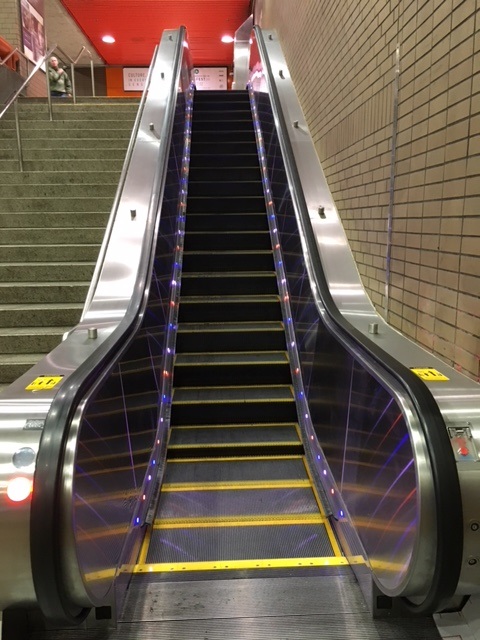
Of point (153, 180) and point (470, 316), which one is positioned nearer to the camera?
point (470, 316)

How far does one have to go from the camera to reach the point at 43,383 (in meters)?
1.62

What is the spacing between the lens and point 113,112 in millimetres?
7113

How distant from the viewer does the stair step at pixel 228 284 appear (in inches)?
159

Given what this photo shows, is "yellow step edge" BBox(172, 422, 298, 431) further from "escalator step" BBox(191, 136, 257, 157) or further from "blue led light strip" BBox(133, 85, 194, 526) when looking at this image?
"escalator step" BBox(191, 136, 257, 157)

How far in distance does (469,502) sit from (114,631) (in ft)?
4.09

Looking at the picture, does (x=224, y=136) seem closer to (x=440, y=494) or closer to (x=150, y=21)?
(x=440, y=494)

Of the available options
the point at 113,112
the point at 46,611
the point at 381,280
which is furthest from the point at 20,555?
the point at 113,112

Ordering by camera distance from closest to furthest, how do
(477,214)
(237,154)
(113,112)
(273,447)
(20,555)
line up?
(20,555) → (477,214) → (273,447) → (237,154) → (113,112)

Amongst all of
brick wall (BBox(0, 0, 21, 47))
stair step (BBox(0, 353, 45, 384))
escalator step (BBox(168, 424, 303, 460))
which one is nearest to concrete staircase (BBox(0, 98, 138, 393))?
stair step (BBox(0, 353, 45, 384))

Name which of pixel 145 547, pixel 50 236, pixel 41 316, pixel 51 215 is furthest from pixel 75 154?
pixel 145 547

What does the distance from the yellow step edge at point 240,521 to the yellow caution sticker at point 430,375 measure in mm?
1010

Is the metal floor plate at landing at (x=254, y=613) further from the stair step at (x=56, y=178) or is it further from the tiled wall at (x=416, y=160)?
the stair step at (x=56, y=178)

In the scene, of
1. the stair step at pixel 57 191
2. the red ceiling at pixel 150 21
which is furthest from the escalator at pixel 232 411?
the red ceiling at pixel 150 21

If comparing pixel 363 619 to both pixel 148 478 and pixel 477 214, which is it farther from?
pixel 477 214
